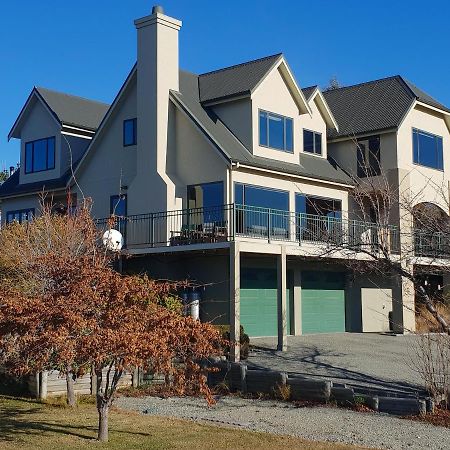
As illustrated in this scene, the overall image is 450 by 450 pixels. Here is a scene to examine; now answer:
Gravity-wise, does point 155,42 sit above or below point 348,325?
above

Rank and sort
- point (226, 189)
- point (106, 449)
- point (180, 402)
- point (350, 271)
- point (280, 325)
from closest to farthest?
point (106, 449) < point (180, 402) < point (280, 325) < point (226, 189) < point (350, 271)

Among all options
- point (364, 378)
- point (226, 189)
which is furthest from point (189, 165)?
point (364, 378)

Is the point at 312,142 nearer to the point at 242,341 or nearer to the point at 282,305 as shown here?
the point at 282,305

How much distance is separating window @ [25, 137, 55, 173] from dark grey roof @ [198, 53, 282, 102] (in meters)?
7.20

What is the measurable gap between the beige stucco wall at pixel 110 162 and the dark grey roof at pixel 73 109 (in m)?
2.87

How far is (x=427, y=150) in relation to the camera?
30969mm

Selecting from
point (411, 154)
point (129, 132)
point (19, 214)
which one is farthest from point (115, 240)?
point (411, 154)

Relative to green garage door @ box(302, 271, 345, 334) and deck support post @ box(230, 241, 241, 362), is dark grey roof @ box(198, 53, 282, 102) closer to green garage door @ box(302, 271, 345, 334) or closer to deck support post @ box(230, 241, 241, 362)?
deck support post @ box(230, 241, 241, 362)

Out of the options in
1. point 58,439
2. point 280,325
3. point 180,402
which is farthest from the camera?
point 280,325

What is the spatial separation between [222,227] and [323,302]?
7.63 metres

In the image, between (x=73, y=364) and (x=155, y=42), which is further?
(x=155, y=42)

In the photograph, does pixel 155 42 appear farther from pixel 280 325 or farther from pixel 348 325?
pixel 348 325

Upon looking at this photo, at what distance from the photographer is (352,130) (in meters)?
30.0

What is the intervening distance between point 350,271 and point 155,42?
12165mm
